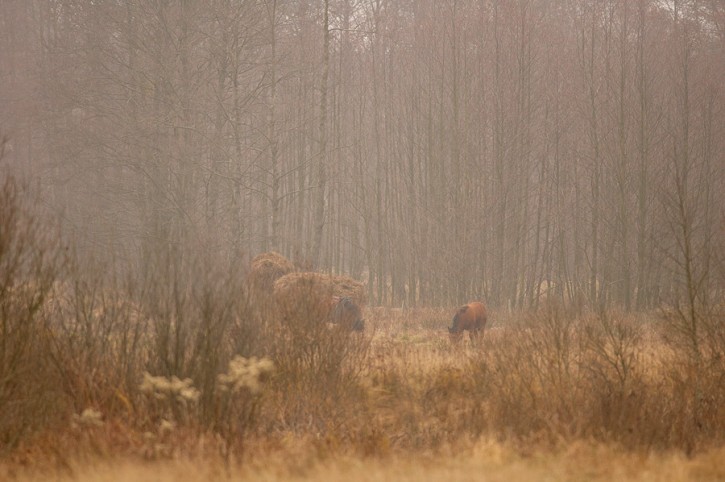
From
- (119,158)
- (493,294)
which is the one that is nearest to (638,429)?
(493,294)

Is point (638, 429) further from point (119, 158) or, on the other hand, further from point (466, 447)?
point (119, 158)

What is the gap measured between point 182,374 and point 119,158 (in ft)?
58.6

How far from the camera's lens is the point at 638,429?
32.3ft

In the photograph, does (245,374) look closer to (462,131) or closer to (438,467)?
(438,467)

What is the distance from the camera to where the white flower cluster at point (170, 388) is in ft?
27.1

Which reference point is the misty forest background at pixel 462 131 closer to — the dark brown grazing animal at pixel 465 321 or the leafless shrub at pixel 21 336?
the dark brown grazing animal at pixel 465 321

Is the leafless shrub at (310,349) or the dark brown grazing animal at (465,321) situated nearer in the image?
the leafless shrub at (310,349)

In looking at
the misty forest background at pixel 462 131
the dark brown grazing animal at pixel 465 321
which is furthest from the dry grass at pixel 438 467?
the misty forest background at pixel 462 131

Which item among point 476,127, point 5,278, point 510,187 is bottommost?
point 5,278

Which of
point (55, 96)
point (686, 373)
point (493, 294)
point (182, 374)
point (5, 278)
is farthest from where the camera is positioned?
point (55, 96)

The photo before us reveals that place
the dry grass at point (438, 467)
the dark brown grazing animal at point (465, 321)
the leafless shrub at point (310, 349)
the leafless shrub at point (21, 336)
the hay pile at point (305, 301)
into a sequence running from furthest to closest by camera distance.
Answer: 1. the dark brown grazing animal at point (465, 321)
2. the hay pile at point (305, 301)
3. the leafless shrub at point (310, 349)
4. the leafless shrub at point (21, 336)
5. the dry grass at point (438, 467)

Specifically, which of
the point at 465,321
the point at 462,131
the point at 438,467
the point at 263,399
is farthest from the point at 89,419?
the point at 462,131

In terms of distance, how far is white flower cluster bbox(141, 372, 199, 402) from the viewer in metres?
8.27

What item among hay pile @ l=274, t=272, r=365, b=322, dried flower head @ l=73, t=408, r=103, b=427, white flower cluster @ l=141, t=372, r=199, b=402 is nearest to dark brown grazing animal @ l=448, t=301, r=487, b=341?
hay pile @ l=274, t=272, r=365, b=322
